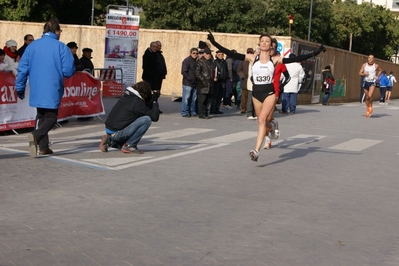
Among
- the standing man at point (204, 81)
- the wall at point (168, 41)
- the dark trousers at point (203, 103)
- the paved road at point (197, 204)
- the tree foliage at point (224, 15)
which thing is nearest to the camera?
the paved road at point (197, 204)

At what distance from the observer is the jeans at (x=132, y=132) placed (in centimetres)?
1179

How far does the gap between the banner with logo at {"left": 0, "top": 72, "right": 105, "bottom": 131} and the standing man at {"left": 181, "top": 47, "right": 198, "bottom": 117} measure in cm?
255

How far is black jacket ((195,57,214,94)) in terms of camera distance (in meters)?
19.4

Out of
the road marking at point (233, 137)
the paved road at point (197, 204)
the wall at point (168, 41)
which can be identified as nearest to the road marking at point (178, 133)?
the paved road at point (197, 204)

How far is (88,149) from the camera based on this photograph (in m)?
12.3

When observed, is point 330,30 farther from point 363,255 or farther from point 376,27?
point 363,255

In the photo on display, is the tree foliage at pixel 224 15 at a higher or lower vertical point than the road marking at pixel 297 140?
higher

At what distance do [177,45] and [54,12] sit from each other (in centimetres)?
1714

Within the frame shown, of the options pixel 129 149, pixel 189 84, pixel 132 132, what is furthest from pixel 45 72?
pixel 189 84

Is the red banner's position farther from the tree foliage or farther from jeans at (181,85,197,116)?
the tree foliage

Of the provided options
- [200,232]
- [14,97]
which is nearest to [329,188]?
[200,232]

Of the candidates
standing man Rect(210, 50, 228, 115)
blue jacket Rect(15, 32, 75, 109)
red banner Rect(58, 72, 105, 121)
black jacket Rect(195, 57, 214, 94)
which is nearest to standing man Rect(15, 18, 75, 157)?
blue jacket Rect(15, 32, 75, 109)

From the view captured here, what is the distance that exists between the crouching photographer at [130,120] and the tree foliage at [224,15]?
118 ft

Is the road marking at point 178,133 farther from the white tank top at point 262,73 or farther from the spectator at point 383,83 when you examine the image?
the spectator at point 383,83
